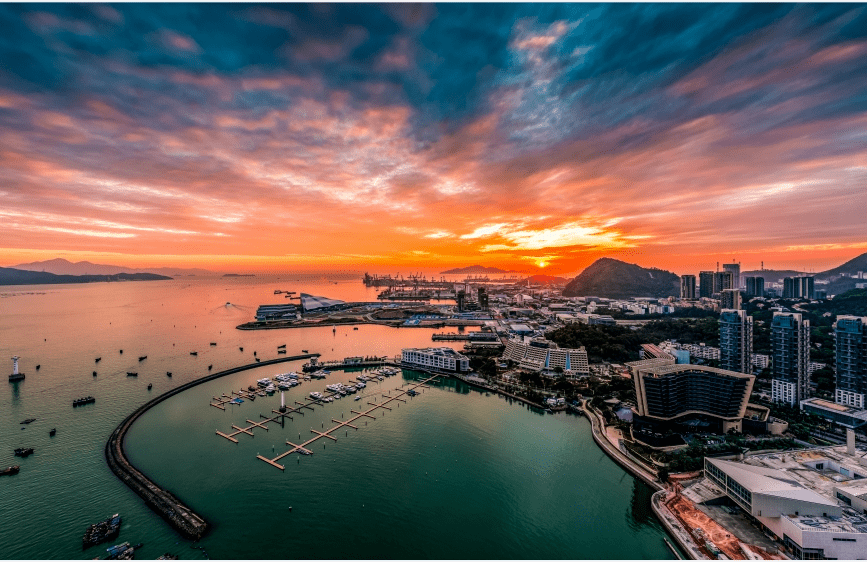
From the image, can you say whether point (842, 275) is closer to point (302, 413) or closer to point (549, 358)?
point (549, 358)

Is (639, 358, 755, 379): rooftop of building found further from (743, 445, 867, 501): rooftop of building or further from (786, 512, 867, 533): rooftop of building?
(786, 512, 867, 533): rooftop of building

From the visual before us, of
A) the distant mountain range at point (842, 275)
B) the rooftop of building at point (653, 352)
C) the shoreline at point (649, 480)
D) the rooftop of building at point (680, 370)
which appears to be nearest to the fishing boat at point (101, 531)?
the shoreline at point (649, 480)

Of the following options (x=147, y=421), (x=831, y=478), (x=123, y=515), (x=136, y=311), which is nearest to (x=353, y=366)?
(x=147, y=421)

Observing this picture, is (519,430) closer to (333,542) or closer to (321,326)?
Result: (333,542)

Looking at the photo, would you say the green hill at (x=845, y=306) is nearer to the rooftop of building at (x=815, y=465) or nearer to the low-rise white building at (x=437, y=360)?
the rooftop of building at (x=815, y=465)

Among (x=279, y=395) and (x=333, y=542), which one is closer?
(x=333, y=542)
